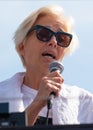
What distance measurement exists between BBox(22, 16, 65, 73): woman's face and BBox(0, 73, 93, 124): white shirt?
6.8 inches

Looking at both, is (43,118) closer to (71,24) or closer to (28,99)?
(28,99)

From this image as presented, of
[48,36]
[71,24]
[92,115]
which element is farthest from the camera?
[71,24]

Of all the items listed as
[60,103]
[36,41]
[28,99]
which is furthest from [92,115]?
[36,41]

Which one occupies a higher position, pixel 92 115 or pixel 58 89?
pixel 58 89

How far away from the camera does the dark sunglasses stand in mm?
3803

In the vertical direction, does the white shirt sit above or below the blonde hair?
below

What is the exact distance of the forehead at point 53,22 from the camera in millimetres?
3902

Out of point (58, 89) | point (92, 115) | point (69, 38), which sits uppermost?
point (69, 38)

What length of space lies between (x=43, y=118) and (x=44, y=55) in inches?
22.7

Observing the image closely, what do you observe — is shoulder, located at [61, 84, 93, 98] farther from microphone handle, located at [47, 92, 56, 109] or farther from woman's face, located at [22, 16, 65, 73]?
microphone handle, located at [47, 92, 56, 109]

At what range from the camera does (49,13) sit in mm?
4016

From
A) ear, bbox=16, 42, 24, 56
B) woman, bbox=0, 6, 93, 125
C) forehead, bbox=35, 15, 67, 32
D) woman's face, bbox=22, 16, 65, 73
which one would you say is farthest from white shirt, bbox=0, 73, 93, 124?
forehead, bbox=35, 15, 67, 32

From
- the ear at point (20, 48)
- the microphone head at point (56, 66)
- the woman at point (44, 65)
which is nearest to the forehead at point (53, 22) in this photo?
the woman at point (44, 65)

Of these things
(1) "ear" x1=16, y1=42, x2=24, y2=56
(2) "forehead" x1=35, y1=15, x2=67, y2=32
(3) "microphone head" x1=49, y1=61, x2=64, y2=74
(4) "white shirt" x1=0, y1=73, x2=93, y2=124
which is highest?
(2) "forehead" x1=35, y1=15, x2=67, y2=32
